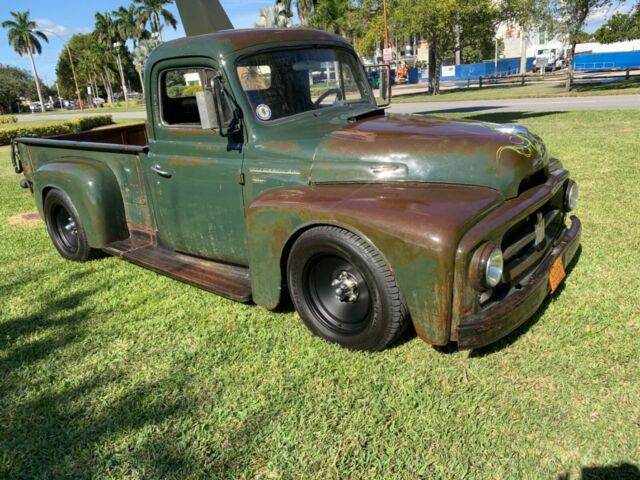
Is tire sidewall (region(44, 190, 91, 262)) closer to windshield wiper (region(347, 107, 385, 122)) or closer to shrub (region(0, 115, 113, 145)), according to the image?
windshield wiper (region(347, 107, 385, 122))

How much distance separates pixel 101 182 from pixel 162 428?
2.45m

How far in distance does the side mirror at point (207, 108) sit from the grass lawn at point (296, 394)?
135 centimetres

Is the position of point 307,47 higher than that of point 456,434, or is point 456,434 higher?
point 307,47

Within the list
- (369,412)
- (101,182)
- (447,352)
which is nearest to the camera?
(369,412)

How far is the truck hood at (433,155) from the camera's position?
272 centimetres

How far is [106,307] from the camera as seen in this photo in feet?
12.4

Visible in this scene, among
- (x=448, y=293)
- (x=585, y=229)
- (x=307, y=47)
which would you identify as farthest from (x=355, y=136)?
(x=585, y=229)

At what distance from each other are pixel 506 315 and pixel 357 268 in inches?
31.2

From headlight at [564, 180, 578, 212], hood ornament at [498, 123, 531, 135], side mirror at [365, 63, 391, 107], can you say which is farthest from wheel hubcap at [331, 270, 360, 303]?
side mirror at [365, 63, 391, 107]

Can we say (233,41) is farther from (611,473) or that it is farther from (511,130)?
(611,473)

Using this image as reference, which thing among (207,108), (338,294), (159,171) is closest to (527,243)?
(338,294)

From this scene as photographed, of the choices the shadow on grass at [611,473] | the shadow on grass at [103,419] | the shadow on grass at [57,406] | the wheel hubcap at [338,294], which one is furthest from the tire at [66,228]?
the shadow on grass at [611,473]

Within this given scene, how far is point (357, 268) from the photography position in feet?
8.70

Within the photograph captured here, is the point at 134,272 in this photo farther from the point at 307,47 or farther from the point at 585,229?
the point at 585,229
